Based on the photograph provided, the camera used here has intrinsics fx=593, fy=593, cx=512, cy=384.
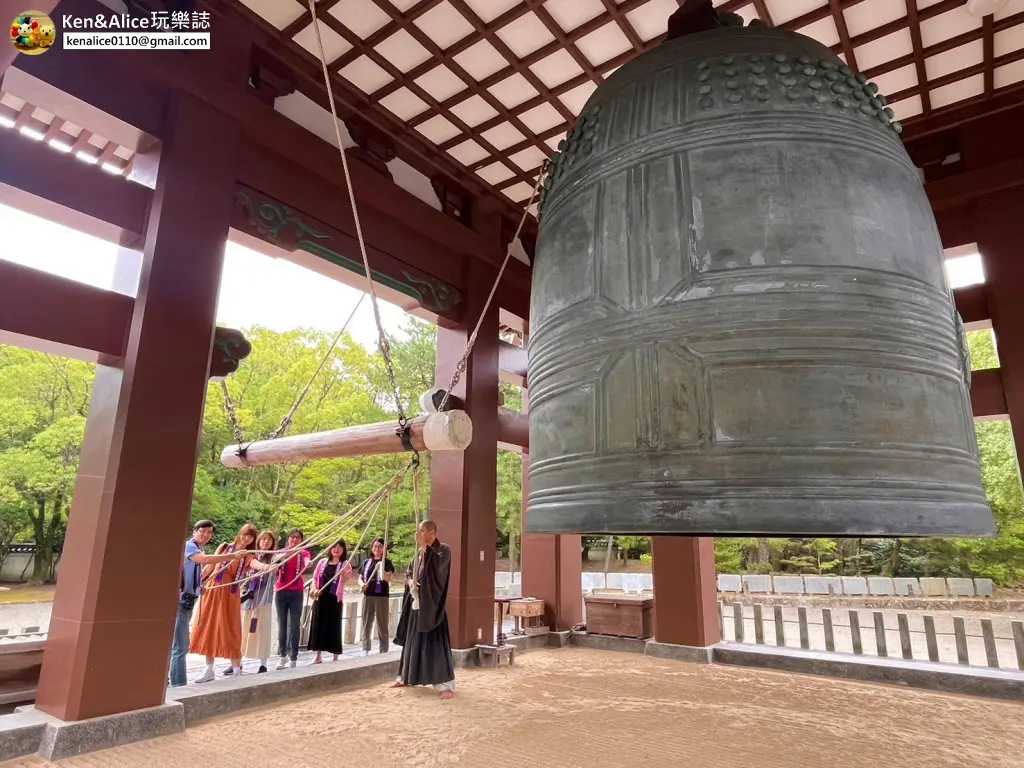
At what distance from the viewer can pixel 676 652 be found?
793 centimetres

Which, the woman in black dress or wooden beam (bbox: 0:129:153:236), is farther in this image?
the woman in black dress

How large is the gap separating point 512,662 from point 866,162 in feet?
22.7

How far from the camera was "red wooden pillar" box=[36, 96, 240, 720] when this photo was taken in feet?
13.0

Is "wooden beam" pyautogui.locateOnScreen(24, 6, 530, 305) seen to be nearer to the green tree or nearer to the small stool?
the small stool

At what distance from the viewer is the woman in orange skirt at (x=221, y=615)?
5441mm

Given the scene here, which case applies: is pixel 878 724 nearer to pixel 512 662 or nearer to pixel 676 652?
pixel 676 652

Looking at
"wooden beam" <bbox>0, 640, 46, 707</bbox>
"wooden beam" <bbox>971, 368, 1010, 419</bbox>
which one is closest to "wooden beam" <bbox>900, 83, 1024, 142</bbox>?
"wooden beam" <bbox>971, 368, 1010, 419</bbox>

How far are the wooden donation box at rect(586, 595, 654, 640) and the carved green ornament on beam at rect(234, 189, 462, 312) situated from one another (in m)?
5.06

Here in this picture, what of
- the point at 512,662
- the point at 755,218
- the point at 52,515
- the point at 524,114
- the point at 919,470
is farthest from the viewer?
the point at 52,515

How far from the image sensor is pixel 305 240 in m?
5.98

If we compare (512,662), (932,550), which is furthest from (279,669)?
(932,550)

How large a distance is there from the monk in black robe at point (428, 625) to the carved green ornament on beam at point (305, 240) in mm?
2797

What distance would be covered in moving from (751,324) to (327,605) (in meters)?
6.26

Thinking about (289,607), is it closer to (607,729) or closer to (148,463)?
(148,463)
